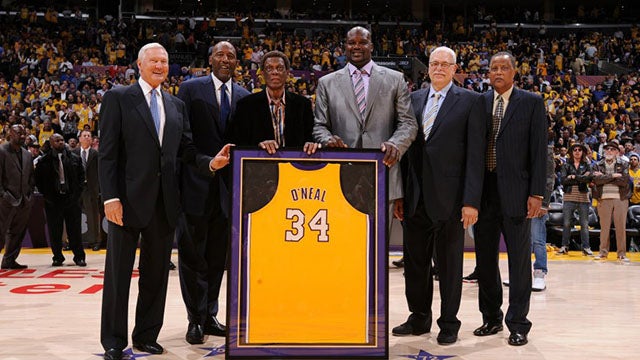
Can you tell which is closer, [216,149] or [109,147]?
[109,147]

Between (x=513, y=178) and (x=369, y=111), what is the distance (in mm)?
1017

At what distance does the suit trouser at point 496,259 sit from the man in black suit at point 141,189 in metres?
1.77

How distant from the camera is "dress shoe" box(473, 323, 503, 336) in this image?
432 centimetres

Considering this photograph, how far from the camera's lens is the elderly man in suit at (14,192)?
24.6 ft

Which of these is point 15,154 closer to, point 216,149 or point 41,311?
point 41,311

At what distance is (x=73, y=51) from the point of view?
65.7ft

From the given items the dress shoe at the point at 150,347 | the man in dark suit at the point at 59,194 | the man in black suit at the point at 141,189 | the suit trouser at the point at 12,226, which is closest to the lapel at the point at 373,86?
the man in black suit at the point at 141,189

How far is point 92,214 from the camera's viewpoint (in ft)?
30.3

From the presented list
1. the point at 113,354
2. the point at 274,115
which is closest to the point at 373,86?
the point at 274,115

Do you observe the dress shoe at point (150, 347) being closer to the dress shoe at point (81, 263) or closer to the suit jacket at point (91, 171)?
the dress shoe at point (81, 263)

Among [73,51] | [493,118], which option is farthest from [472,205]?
[73,51]

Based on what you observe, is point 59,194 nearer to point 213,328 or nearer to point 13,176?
point 13,176

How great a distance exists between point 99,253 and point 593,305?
6501mm

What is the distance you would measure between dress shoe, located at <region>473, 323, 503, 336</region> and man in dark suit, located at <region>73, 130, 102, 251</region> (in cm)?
607
